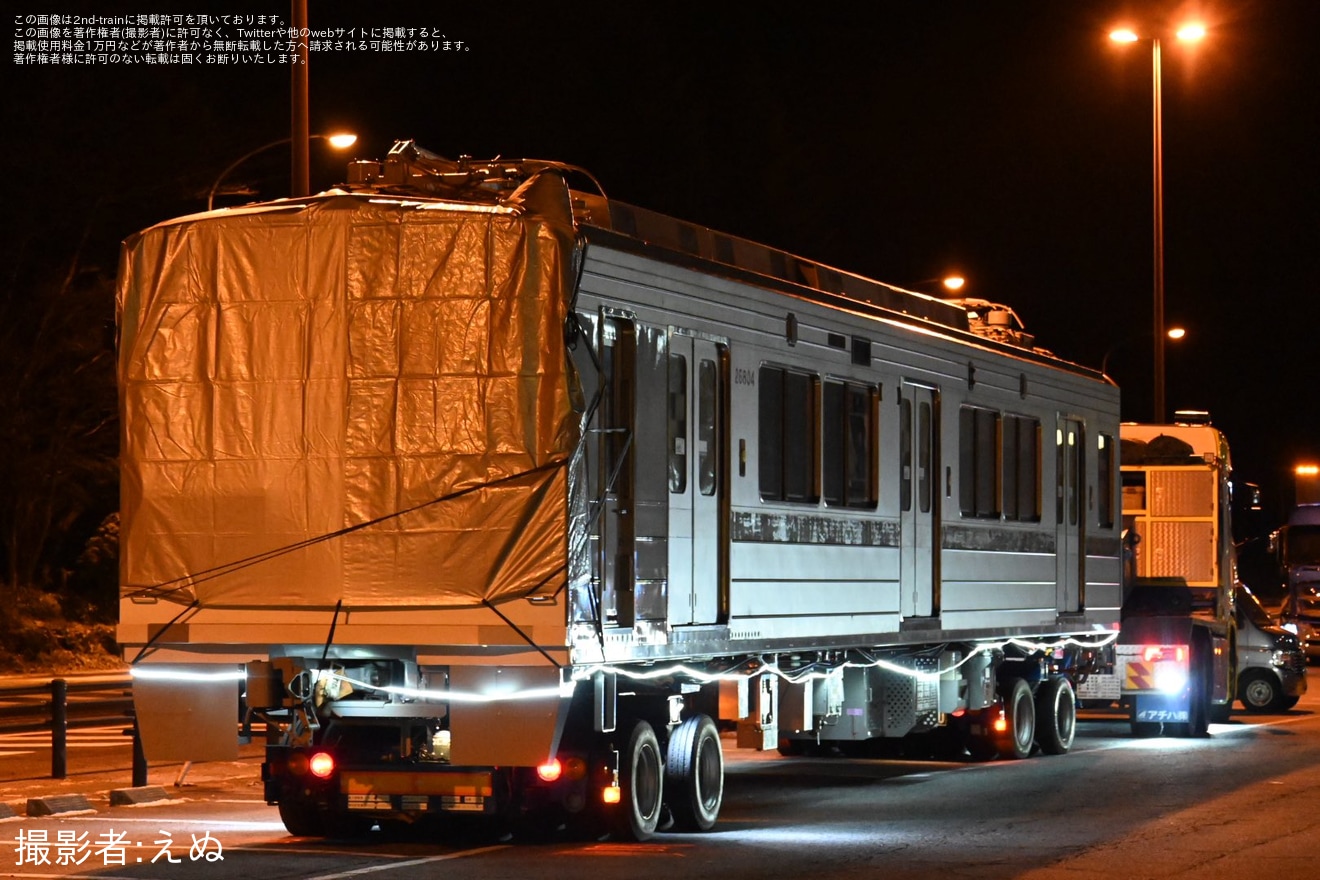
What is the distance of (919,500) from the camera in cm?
1748

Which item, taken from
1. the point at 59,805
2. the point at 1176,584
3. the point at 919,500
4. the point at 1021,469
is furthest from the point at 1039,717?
the point at 59,805

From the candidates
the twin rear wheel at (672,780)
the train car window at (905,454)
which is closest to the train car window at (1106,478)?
the train car window at (905,454)

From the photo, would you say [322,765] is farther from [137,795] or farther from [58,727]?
[58,727]

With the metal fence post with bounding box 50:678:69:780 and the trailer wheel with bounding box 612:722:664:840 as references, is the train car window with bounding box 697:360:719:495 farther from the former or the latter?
the metal fence post with bounding box 50:678:69:780

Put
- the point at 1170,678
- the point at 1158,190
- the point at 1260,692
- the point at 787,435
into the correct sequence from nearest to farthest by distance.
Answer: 1. the point at 787,435
2. the point at 1170,678
3. the point at 1260,692
4. the point at 1158,190

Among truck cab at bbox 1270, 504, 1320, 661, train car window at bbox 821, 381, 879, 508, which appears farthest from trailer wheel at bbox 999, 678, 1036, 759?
truck cab at bbox 1270, 504, 1320, 661

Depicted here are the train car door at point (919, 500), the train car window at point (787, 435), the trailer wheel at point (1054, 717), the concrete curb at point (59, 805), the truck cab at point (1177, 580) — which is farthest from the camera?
the truck cab at point (1177, 580)

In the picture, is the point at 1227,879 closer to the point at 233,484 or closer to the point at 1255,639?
the point at 233,484

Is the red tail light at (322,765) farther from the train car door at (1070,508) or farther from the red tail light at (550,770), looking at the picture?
the train car door at (1070,508)

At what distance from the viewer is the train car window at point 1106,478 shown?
74.2ft

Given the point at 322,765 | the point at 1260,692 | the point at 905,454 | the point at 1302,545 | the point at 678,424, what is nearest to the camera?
the point at 322,765

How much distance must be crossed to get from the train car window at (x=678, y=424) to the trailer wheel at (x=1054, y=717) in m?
8.87

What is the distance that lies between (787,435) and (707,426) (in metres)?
1.33

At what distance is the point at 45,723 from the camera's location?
2347cm
